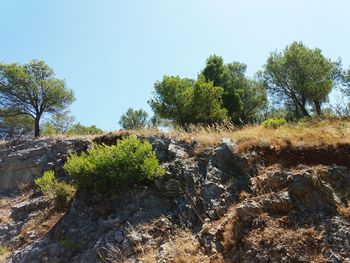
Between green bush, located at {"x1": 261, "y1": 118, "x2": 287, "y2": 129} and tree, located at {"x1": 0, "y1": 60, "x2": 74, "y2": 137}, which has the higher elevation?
tree, located at {"x1": 0, "y1": 60, "x2": 74, "y2": 137}

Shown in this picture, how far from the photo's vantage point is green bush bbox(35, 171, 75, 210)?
1033 cm

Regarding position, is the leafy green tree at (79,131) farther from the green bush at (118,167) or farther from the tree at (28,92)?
the green bush at (118,167)

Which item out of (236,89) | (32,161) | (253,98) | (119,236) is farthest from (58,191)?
(253,98)

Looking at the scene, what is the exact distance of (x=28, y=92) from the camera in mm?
21641

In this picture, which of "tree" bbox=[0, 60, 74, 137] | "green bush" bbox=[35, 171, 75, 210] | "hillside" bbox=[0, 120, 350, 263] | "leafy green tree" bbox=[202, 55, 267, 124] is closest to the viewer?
"hillside" bbox=[0, 120, 350, 263]

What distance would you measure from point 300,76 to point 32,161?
76.5 feet

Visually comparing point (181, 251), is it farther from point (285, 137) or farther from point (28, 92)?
point (28, 92)

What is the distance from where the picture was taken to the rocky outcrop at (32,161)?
13.2 m

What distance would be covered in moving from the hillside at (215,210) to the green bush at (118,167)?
31 cm

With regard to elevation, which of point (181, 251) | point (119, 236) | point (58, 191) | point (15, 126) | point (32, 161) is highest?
point (15, 126)

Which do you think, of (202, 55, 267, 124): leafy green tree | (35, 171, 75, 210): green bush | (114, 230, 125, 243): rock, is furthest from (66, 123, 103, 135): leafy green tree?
(202, 55, 267, 124): leafy green tree

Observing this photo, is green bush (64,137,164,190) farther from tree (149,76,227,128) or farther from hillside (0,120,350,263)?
tree (149,76,227,128)

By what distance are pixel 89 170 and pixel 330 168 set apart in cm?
578

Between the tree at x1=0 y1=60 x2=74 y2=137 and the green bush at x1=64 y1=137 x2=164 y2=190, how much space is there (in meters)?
13.2
